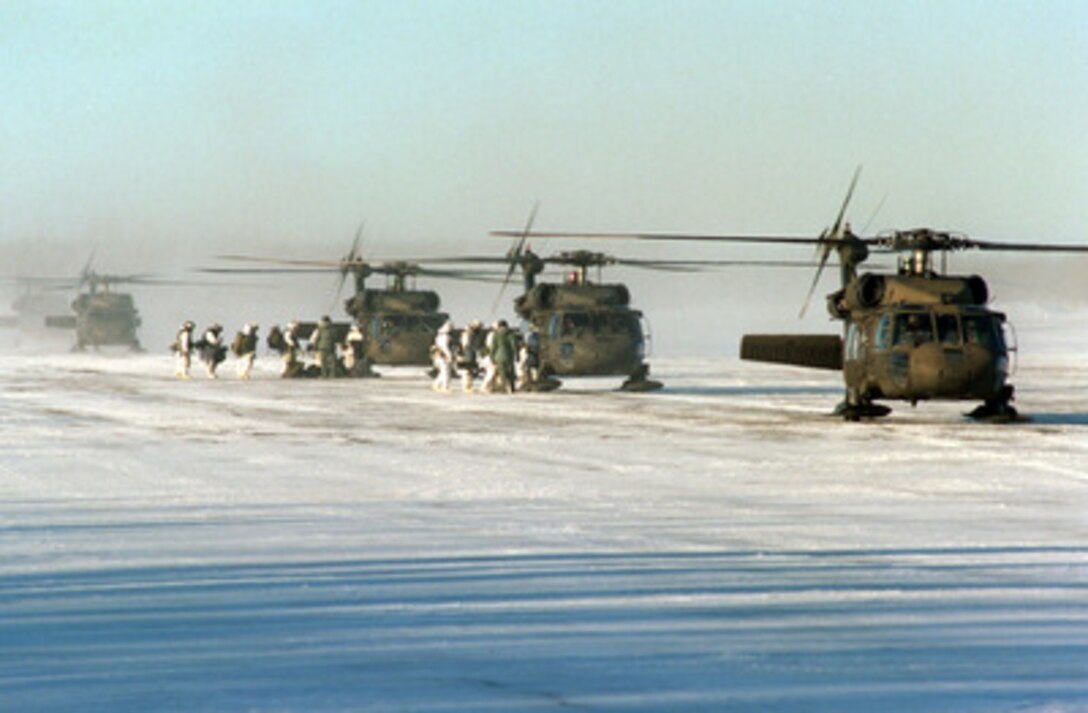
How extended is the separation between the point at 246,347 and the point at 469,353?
Result: 10.9 meters

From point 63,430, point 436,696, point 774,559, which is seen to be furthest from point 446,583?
point 63,430

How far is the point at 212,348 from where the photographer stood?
50.0m

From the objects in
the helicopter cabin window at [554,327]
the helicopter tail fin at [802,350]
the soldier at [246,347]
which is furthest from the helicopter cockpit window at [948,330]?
the soldier at [246,347]

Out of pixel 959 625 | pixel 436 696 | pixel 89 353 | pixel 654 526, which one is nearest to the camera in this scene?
pixel 436 696

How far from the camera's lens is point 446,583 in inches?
377

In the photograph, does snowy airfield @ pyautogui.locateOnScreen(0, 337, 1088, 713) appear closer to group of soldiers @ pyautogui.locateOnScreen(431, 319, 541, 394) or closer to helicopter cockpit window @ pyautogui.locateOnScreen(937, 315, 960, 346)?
helicopter cockpit window @ pyautogui.locateOnScreen(937, 315, 960, 346)

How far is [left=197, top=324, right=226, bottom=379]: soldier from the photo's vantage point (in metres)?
49.8

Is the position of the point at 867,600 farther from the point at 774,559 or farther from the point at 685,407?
the point at 685,407

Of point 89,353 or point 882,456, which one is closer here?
point 882,456

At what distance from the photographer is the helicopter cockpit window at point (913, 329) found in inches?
996

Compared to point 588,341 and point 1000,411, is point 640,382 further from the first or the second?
point 1000,411

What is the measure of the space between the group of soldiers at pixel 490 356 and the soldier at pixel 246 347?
878 cm

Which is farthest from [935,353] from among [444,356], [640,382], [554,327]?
[444,356]

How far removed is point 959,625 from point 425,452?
12.5 metres
